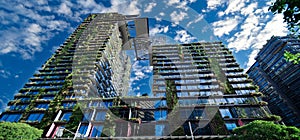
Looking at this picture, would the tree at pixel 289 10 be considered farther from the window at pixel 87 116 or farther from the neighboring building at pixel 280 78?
the neighboring building at pixel 280 78

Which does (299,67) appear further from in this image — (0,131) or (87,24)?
(87,24)

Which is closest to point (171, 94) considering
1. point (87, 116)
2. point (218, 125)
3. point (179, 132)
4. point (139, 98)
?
point (139, 98)

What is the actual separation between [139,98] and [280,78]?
146 feet

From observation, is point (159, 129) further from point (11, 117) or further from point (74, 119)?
point (11, 117)

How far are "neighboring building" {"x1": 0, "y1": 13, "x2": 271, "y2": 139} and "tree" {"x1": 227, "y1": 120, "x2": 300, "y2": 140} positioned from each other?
8.08 meters

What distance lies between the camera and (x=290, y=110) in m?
39.7

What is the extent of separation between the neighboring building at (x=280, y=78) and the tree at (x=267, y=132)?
33.4 m

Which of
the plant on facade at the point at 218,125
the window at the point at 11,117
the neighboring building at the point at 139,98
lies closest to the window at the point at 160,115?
the neighboring building at the point at 139,98

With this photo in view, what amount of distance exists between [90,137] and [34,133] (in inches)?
276

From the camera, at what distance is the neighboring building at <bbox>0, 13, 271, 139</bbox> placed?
2561 centimetres

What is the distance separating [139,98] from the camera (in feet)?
98.3

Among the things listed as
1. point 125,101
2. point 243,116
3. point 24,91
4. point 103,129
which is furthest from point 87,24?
point 243,116

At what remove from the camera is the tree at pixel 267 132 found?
13.2m

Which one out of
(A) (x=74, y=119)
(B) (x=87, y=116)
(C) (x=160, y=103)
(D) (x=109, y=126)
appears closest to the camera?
(D) (x=109, y=126)
